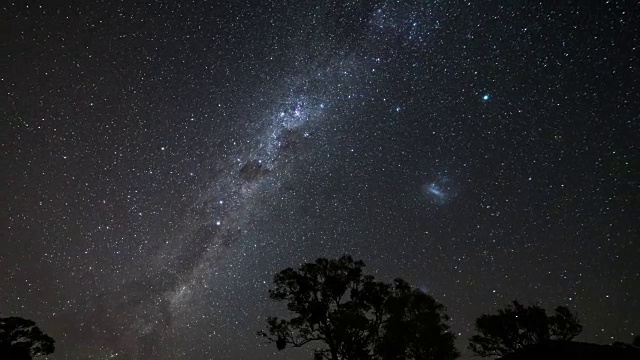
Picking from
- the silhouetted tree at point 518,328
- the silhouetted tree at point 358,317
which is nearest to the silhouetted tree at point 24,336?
the silhouetted tree at point 358,317

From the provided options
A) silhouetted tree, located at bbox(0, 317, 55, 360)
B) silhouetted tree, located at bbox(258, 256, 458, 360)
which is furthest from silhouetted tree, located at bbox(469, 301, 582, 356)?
silhouetted tree, located at bbox(0, 317, 55, 360)

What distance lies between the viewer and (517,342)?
32.4 m

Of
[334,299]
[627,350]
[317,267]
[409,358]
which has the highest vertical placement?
[317,267]

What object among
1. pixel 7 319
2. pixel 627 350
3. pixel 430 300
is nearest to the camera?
pixel 627 350

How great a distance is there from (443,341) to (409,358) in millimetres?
2634

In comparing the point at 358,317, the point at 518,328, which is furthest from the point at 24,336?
the point at 518,328

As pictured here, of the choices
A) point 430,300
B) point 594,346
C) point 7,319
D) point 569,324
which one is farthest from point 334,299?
point 7,319

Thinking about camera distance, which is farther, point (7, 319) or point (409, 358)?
point (7, 319)

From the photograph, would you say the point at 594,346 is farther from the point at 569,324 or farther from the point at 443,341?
the point at 569,324

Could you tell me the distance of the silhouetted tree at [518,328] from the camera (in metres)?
32.4

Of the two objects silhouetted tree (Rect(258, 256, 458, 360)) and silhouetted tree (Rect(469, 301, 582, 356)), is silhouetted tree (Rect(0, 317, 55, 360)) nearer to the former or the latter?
silhouetted tree (Rect(258, 256, 458, 360))

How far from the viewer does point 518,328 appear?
32812 millimetres

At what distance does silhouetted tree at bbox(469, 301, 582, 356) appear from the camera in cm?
3238

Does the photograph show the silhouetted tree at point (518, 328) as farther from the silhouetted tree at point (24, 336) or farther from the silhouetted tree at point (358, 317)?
the silhouetted tree at point (24, 336)
